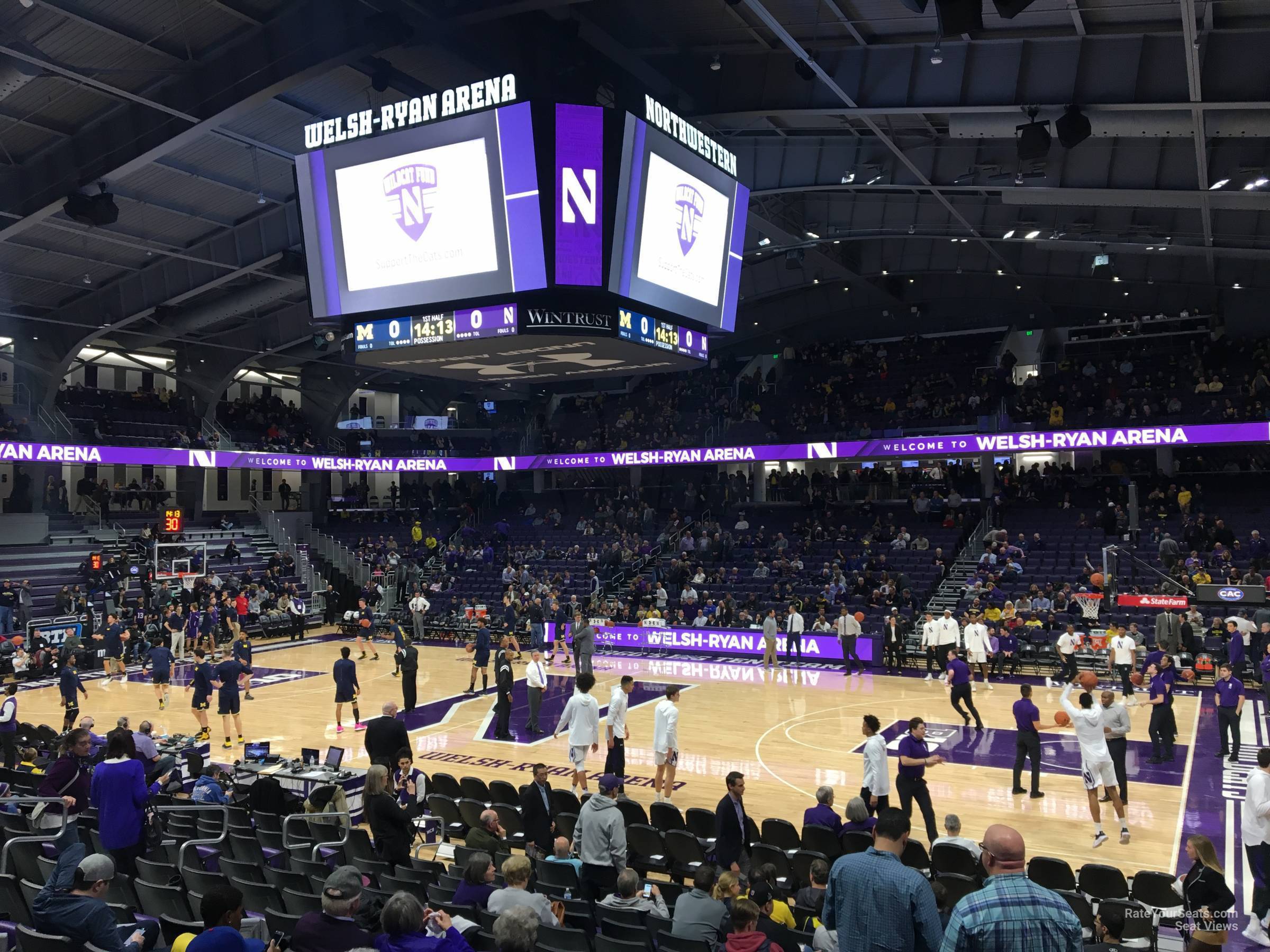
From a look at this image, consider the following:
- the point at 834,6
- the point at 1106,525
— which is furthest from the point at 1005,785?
the point at 1106,525

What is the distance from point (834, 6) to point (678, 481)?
27.4 m

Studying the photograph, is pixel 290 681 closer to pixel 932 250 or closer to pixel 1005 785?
pixel 1005 785

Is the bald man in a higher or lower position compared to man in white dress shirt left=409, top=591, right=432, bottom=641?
higher

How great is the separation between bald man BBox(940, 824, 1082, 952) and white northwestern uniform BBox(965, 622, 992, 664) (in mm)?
18380

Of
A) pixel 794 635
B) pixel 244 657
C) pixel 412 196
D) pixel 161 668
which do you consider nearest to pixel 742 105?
pixel 412 196

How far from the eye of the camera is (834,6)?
14875 mm

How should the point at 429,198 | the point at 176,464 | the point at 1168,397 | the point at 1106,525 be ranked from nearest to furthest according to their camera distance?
the point at 429,198, the point at 1106,525, the point at 1168,397, the point at 176,464

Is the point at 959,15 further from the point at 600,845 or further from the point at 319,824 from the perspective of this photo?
the point at 319,824

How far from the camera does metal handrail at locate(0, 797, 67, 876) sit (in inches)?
283

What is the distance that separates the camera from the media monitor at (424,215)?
11.7 m

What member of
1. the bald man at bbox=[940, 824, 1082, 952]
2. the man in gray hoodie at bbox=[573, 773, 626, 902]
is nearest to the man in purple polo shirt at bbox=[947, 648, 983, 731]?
the man in gray hoodie at bbox=[573, 773, 626, 902]

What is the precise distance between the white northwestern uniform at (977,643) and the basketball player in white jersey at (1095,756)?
10410 millimetres

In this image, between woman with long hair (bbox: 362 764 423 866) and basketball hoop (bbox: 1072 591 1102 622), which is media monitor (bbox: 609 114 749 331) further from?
basketball hoop (bbox: 1072 591 1102 622)

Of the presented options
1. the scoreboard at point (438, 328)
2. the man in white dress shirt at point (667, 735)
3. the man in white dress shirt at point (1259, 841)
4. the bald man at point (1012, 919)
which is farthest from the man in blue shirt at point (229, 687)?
the bald man at point (1012, 919)
